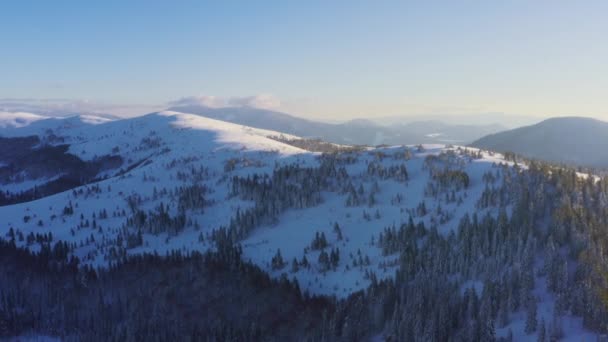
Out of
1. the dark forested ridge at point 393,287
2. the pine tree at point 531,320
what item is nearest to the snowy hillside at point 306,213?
the pine tree at point 531,320

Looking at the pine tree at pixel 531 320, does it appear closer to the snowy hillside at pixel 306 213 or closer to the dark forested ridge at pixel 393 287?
the dark forested ridge at pixel 393 287

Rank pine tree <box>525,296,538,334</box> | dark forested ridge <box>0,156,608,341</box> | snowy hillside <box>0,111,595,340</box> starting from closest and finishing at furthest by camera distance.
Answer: pine tree <box>525,296,538,334</box> → dark forested ridge <box>0,156,608,341</box> → snowy hillside <box>0,111,595,340</box>

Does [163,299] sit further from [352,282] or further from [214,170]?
[214,170]

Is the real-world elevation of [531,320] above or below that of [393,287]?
above

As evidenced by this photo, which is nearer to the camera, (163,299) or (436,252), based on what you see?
(436,252)

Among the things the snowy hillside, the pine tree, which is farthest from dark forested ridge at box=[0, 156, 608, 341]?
the snowy hillside

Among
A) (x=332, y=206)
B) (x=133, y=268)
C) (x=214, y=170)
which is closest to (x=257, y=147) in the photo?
(x=214, y=170)

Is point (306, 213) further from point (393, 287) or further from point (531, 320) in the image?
point (531, 320)

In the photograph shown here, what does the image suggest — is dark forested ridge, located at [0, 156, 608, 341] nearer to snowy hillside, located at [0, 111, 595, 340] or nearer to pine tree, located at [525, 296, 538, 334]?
pine tree, located at [525, 296, 538, 334]

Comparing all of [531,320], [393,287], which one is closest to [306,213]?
[393,287]
